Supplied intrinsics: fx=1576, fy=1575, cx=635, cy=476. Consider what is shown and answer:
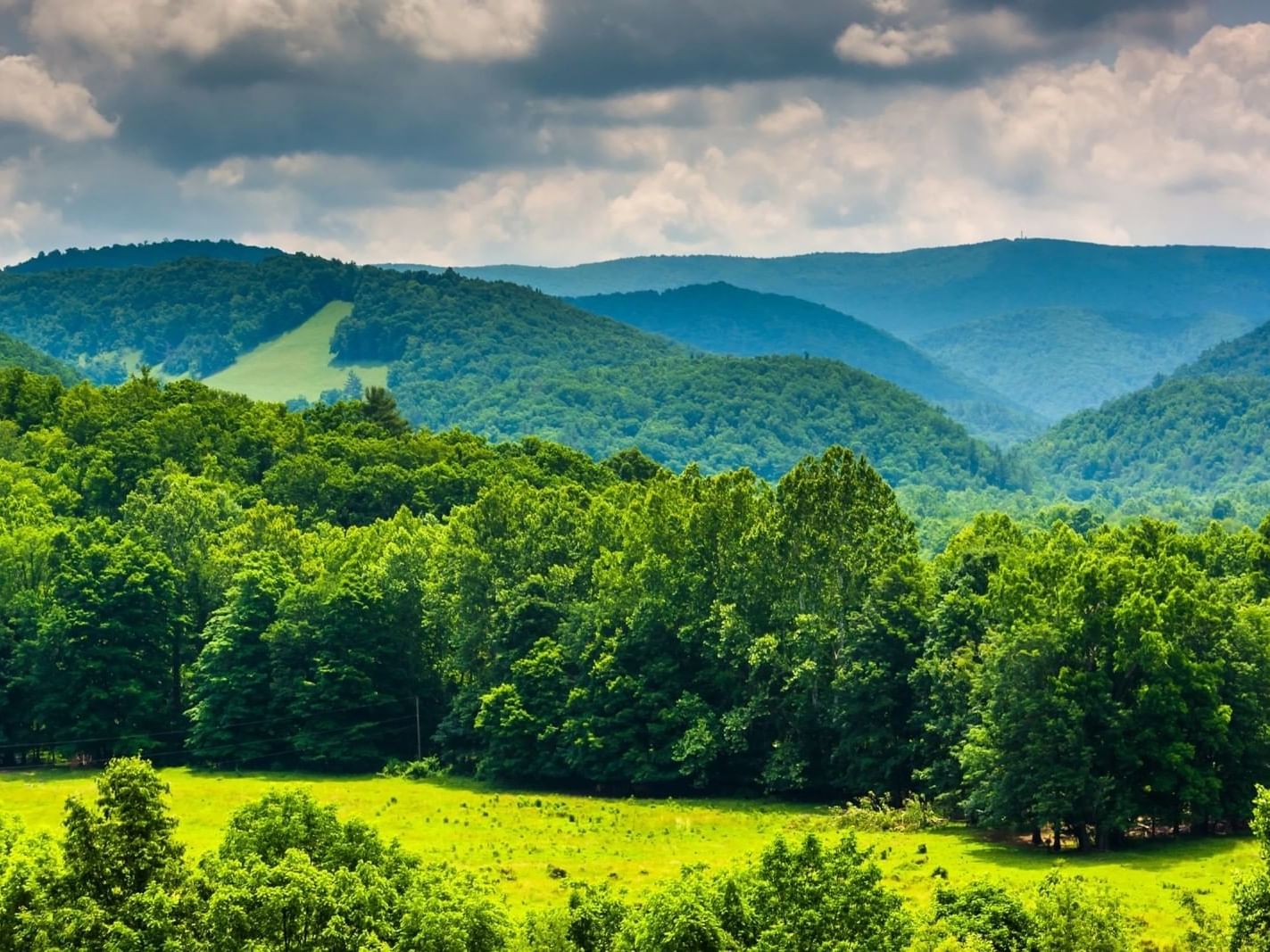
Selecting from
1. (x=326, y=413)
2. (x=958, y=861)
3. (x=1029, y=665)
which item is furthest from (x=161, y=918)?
(x=326, y=413)

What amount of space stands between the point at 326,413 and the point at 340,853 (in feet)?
382

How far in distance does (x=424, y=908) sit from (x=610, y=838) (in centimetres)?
3422

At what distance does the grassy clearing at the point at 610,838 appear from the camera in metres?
64.7

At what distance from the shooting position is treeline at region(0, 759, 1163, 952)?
43.6 metres

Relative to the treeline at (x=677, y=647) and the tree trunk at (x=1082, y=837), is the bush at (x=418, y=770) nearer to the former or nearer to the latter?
the treeline at (x=677, y=647)

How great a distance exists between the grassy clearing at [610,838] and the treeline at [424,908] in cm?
920

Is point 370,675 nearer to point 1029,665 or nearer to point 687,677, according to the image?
point 687,677

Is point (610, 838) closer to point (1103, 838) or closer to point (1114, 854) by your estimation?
point (1103, 838)

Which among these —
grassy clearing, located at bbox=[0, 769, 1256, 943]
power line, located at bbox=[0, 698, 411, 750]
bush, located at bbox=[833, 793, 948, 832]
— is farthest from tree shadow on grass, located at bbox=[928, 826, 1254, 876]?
power line, located at bbox=[0, 698, 411, 750]

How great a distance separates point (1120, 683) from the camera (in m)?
74.9

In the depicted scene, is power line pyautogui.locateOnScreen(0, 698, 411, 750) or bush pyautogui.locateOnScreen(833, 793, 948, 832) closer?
bush pyautogui.locateOnScreen(833, 793, 948, 832)

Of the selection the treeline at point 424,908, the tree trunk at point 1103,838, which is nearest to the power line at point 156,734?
the tree trunk at point 1103,838

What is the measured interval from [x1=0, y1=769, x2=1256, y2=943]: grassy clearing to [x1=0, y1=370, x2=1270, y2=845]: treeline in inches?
117

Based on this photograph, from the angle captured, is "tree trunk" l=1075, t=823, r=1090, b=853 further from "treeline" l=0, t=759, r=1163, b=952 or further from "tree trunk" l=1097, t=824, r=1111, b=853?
"treeline" l=0, t=759, r=1163, b=952
